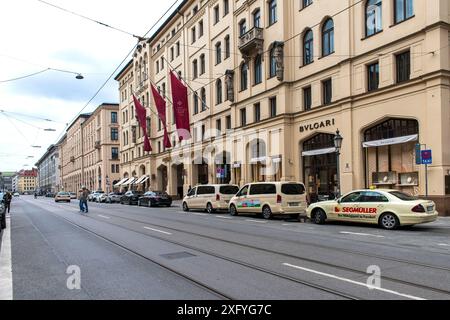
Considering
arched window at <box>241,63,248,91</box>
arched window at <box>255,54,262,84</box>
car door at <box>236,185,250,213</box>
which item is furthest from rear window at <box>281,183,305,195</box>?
A: arched window at <box>241,63,248,91</box>

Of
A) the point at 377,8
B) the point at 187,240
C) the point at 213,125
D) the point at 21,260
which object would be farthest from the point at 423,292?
the point at 213,125

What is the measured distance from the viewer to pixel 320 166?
27422 mm

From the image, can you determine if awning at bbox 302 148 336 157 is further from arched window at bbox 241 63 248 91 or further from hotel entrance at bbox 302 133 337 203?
arched window at bbox 241 63 248 91

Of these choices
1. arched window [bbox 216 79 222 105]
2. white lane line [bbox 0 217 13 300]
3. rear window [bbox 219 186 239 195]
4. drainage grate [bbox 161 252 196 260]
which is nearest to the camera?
white lane line [bbox 0 217 13 300]

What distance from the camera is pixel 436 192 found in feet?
63.8

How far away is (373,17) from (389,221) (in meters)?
13.2

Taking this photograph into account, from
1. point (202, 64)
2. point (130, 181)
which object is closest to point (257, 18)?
point (202, 64)

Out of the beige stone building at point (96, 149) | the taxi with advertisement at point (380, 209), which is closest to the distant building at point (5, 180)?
the beige stone building at point (96, 149)

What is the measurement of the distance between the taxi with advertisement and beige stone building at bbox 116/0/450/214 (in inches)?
210

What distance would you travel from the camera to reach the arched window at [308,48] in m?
28.0

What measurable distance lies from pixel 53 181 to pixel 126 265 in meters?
167

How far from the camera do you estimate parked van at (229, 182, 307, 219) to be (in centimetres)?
2008

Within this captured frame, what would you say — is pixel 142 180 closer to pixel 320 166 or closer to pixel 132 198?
pixel 132 198

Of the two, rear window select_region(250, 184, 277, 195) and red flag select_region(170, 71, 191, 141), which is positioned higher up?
red flag select_region(170, 71, 191, 141)
